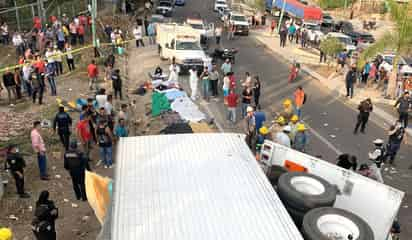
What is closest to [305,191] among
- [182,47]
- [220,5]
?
[182,47]

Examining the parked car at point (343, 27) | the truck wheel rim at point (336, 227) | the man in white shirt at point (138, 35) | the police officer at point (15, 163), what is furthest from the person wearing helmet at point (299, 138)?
the parked car at point (343, 27)

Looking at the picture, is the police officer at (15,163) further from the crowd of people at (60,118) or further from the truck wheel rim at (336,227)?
the truck wheel rim at (336,227)

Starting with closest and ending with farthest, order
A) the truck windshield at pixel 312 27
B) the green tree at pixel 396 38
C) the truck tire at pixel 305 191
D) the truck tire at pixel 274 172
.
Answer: the truck tire at pixel 305 191, the truck tire at pixel 274 172, the green tree at pixel 396 38, the truck windshield at pixel 312 27

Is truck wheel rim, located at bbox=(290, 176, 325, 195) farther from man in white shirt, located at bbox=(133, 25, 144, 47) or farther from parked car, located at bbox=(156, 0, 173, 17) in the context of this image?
parked car, located at bbox=(156, 0, 173, 17)

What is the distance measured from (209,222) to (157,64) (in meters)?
17.0

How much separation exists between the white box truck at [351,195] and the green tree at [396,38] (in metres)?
12.3

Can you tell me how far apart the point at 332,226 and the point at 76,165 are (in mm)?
5651

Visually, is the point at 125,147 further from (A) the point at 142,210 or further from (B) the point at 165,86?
(B) the point at 165,86

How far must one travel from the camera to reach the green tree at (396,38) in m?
16.3

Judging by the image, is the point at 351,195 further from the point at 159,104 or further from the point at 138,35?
the point at 138,35

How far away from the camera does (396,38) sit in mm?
16984

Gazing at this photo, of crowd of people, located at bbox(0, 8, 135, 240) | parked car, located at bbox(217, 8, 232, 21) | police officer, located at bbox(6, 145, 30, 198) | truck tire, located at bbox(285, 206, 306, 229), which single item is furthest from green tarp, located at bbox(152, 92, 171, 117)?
parked car, located at bbox(217, 8, 232, 21)

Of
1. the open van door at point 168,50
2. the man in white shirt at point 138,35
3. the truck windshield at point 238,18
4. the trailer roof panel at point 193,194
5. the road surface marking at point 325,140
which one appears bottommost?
the road surface marking at point 325,140

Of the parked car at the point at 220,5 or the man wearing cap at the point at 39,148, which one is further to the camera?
the parked car at the point at 220,5
